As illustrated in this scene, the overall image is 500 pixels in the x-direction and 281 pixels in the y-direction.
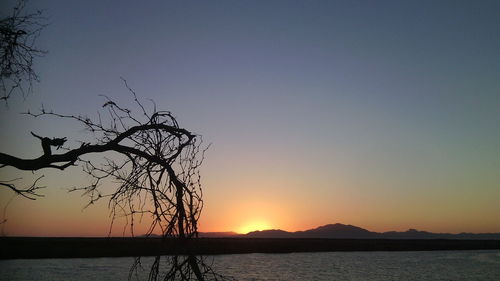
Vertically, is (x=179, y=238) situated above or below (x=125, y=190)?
below

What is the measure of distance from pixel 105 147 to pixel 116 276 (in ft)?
117

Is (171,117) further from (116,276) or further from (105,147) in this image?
(116,276)

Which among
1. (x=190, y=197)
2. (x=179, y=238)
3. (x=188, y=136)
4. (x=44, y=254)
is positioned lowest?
(x=179, y=238)

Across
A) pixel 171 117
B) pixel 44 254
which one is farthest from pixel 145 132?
pixel 44 254

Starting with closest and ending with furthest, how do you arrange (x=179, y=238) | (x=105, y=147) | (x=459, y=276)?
(x=179, y=238) → (x=105, y=147) → (x=459, y=276)

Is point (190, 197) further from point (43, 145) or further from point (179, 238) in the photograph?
point (43, 145)

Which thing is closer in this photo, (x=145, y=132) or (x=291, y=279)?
(x=145, y=132)

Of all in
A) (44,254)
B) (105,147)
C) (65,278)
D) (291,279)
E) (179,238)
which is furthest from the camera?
(44,254)

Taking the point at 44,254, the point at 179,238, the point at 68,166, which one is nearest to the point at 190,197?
the point at 179,238

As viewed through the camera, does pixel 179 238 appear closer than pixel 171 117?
Yes

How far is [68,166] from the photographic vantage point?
3.57 meters

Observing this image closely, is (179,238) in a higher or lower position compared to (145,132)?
lower

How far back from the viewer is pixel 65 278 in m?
34.3

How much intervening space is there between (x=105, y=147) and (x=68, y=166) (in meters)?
0.36
